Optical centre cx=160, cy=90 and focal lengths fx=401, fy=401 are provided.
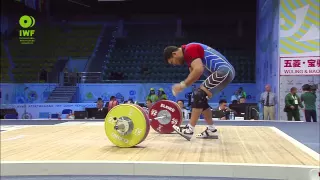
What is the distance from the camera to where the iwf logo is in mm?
13750

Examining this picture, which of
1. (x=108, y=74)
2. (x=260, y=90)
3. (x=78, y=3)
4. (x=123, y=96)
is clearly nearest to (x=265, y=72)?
(x=260, y=90)

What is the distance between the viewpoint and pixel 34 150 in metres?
3.04

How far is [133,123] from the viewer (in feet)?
10.1

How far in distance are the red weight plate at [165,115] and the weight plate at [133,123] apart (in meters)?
1.10

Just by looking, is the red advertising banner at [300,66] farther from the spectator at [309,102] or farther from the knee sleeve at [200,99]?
the knee sleeve at [200,99]

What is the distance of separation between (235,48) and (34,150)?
11587 millimetres

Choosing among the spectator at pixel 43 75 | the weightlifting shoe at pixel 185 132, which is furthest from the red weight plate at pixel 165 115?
the spectator at pixel 43 75

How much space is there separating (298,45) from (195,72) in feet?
22.1

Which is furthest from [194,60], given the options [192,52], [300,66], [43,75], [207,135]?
[43,75]

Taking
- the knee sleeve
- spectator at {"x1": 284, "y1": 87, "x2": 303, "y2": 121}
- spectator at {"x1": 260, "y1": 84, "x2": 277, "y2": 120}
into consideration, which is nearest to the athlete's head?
the knee sleeve

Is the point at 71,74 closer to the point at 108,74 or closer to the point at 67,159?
the point at 108,74

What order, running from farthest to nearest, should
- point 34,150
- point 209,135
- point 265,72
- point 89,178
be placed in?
1. point 265,72
2. point 209,135
3. point 34,150
4. point 89,178

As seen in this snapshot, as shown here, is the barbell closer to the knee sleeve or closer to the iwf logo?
the knee sleeve

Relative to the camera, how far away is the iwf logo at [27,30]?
13.8 metres
